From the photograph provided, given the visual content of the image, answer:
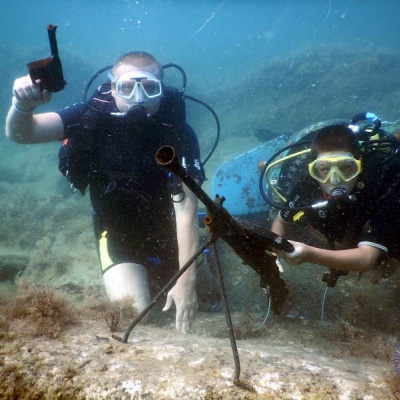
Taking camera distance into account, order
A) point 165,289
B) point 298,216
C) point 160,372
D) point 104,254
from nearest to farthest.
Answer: point 160,372
point 165,289
point 298,216
point 104,254

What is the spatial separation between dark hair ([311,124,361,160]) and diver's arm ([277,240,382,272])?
105cm

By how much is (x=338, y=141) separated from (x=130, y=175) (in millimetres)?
2549

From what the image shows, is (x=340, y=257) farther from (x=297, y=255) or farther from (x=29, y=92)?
(x=29, y=92)

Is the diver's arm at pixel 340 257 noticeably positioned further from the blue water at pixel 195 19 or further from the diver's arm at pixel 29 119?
the blue water at pixel 195 19

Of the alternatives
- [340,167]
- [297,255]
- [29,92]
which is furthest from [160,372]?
[340,167]

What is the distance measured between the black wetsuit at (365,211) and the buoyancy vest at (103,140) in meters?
1.79

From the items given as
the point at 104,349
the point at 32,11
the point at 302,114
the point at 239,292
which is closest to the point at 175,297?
the point at 104,349

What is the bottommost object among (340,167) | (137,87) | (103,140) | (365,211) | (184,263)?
(184,263)

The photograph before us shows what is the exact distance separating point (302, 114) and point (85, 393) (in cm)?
1782

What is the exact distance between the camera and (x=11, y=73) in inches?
831

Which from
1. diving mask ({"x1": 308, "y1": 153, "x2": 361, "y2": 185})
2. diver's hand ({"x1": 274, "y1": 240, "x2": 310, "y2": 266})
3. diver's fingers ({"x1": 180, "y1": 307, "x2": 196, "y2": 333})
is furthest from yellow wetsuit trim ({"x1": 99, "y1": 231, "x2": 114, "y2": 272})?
diving mask ({"x1": 308, "y1": 153, "x2": 361, "y2": 185})

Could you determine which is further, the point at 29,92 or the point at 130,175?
the point at 130,175

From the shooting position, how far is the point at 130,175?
3.71m

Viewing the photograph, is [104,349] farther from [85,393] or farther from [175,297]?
[175,297]
